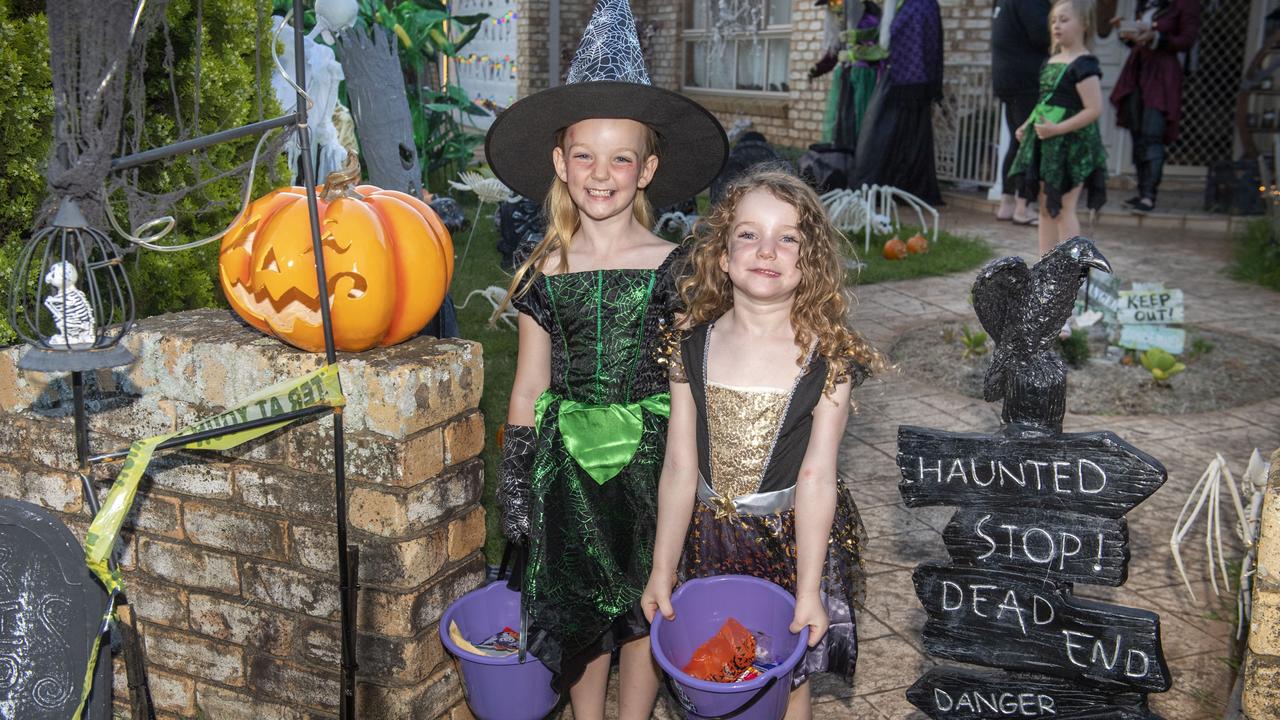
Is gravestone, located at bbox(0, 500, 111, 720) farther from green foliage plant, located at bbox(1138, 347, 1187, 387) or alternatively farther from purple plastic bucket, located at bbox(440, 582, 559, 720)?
green foliage plant, located at bbox(1138, 347, 1187, 387)

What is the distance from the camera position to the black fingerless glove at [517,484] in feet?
8.93

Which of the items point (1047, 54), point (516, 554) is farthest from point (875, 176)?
point (516, 554)

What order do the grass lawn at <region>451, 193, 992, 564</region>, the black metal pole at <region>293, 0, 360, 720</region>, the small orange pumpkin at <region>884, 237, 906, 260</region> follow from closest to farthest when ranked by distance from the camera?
the black metal pole at <region>293, 0, 360, 720</region> < the grass lawn at <region>451, 193, 992, 564</region> < the small orange pumpkin at <region>884, 237, 906, 260</region>

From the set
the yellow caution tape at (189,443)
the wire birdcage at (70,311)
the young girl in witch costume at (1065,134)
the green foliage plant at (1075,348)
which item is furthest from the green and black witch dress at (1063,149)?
the wire birdcage at (70,311)

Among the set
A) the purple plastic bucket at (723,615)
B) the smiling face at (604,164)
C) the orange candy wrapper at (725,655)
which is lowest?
the orange candy wrapper at (725,655)

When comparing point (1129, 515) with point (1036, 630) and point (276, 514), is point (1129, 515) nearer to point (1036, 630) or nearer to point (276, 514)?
point (1036, 630)

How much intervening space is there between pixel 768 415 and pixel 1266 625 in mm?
1179

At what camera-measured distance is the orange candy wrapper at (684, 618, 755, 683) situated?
2395mm

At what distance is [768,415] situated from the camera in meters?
2.48

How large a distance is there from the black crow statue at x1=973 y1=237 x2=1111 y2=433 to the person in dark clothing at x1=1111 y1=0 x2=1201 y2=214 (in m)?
8.90

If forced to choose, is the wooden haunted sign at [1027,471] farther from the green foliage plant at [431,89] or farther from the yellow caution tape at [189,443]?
the green foliage plant at [431,89]

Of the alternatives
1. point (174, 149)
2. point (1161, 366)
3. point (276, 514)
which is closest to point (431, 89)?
point (1161, 366)

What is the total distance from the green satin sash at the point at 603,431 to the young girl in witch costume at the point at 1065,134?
13.8 ft

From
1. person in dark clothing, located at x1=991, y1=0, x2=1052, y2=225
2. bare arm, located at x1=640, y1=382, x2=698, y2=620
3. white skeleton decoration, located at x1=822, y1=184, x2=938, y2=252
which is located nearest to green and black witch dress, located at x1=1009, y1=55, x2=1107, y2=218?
white skeleton decoration, located at x1=822, y1=184, x2=938, y2=252
